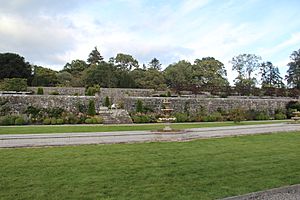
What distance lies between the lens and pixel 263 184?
513 centimetres

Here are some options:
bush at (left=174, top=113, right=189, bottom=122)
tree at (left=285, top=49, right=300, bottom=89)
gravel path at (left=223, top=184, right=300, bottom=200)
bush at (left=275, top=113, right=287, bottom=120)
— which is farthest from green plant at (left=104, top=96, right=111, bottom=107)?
tree at (left=285, top=49, right=300, bottom=89)

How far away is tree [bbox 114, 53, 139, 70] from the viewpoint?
186 ft

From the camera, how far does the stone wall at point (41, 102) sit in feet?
65.3

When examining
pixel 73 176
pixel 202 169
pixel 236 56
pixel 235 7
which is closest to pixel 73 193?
pixel 73 176

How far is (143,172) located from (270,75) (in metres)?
56.3

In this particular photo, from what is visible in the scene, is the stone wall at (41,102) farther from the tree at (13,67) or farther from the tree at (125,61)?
the tree at (125,61)

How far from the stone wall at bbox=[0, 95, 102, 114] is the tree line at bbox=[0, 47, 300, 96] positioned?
41.1 ft

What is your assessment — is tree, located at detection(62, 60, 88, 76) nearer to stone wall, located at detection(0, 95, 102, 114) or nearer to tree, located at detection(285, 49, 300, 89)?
stone wall, located at detection(0, 95, 102, 114)

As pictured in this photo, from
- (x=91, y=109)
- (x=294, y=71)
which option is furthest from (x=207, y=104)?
(x=294, y=71)

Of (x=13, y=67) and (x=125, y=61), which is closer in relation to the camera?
(x=13, y=67)

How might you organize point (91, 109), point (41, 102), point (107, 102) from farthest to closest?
point (107, 102), point (91, 109), point (41, 102)

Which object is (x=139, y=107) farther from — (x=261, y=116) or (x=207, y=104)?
(x=261, y=116)

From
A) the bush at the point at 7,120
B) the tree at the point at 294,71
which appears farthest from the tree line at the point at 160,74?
the bush at the point at 7,120

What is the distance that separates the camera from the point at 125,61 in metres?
57.1
